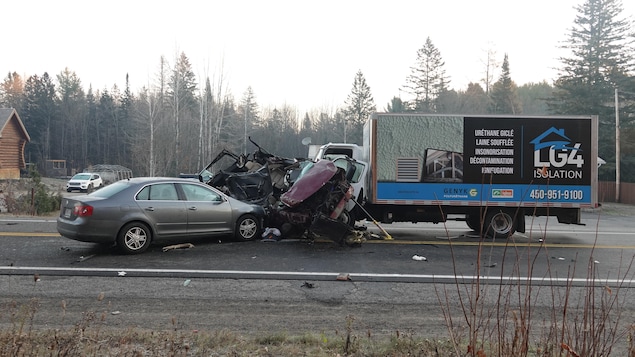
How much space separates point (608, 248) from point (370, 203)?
5746 millimetres

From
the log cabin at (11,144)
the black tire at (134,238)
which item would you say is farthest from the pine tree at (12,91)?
the black tire at (134,238)

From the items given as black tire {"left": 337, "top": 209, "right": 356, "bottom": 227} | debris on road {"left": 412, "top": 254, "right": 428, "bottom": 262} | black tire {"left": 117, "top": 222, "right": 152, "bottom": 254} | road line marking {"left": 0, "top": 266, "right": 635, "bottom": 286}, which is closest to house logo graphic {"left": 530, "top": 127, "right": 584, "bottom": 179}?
debris on road {"left": 412, "top": 254, "right": 428, "bottom": 262}

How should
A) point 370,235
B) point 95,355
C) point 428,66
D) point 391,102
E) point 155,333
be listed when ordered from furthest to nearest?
point 391,102
point 428,66
point 370,235
point 155,333
point 95,355

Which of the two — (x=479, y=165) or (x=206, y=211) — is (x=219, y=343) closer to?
(x=206, y=211)

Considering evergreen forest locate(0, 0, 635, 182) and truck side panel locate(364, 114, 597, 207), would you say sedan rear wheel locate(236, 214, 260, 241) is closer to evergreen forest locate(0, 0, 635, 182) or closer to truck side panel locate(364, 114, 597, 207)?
truck side panel locate(364, 114, 597, 207)

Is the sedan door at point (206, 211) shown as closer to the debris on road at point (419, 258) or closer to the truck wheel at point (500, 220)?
the debris on road at point (419, 258)

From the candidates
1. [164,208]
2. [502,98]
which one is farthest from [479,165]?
[502,98]

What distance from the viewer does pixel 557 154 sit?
1181 centimetres

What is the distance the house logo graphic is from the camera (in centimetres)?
1177

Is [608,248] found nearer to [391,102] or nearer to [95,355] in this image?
[95,355]

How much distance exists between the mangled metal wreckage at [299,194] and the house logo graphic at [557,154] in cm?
484

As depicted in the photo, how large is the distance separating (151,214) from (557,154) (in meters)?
9.99

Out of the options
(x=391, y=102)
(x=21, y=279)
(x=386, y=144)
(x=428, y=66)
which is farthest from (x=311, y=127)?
(x=21, y=279)

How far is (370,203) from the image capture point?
12.3 m
